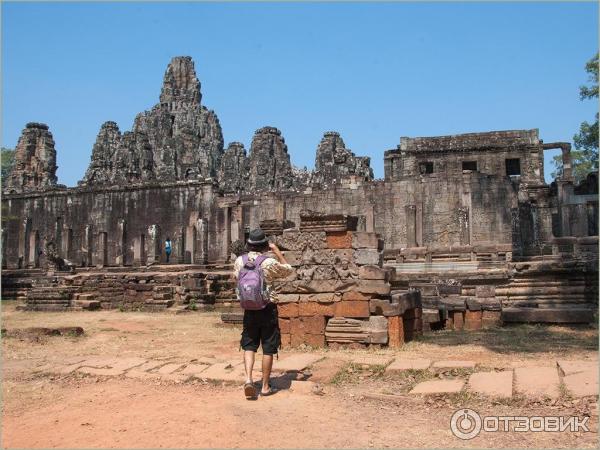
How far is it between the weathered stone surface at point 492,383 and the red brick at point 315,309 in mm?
3158

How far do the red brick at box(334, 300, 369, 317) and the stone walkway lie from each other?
0.93m

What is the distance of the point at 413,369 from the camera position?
6.34 metres

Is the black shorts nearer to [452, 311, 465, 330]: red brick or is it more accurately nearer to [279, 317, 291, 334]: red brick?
[279, 317, 291, 334]: red brick

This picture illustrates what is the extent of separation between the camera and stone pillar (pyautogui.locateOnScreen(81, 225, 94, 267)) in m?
31.2

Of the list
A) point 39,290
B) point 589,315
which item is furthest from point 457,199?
point 39,290

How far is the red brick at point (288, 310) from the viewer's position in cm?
880

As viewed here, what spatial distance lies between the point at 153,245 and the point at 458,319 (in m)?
20.6

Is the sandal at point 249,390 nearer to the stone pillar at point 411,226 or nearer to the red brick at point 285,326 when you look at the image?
the red brick at point 285,326

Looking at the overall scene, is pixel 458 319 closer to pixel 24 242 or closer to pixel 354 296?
pixel 354 296

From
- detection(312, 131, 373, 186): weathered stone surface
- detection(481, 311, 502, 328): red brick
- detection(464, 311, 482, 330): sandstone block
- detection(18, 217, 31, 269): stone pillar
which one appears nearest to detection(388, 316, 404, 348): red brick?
detection(464, 311, 482, 330): sandstone block

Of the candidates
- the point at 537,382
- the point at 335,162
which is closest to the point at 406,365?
the point at 537,382

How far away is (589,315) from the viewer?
10.1 m

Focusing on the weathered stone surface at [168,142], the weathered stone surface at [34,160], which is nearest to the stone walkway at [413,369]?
the weathered stone surface at [168,142]

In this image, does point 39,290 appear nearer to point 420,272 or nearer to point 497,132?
point 420,272
